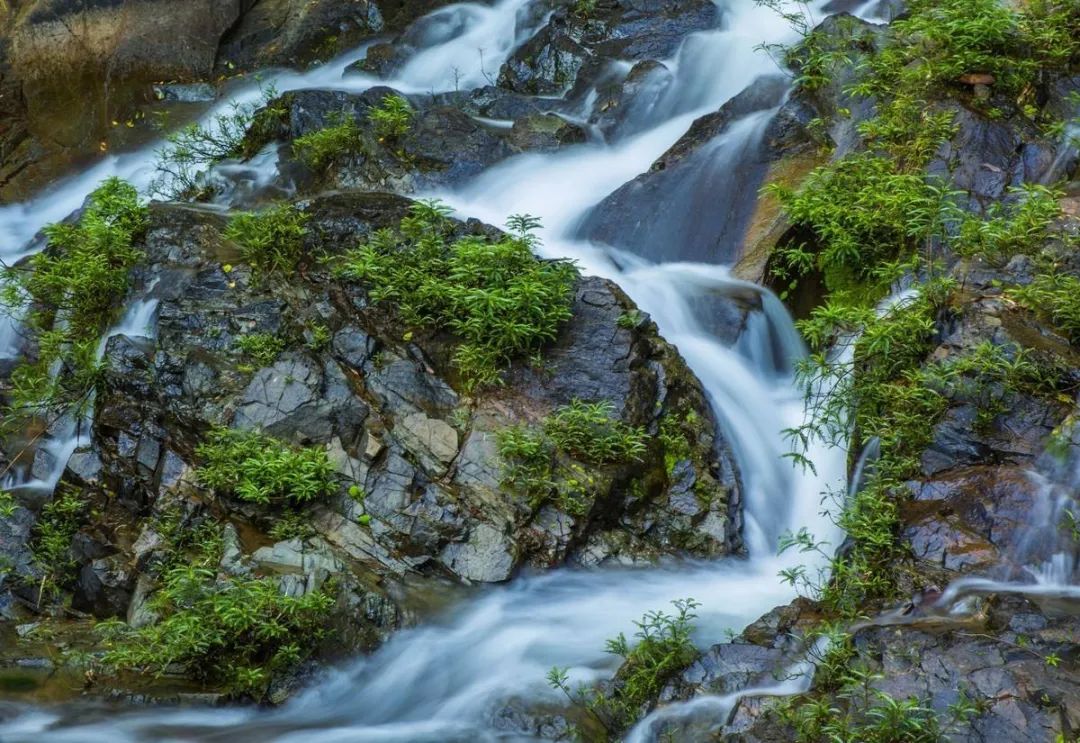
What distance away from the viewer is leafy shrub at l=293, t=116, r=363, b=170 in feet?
32.0

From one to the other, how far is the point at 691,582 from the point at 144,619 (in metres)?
3.39

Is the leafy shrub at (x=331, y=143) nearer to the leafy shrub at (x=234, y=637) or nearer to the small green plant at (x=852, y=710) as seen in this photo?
the leafy shrub at (x=234, y=637)

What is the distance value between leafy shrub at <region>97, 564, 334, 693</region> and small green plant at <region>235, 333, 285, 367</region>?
2.04 m

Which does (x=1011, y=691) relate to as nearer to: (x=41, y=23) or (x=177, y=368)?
(x=177, y=368)

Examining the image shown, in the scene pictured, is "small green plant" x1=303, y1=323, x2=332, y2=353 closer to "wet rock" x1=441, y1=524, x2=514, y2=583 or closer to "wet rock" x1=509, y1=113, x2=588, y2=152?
"wet rock" x1=441, y1=524, x2=514, y2=583

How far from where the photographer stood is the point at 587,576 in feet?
21.2

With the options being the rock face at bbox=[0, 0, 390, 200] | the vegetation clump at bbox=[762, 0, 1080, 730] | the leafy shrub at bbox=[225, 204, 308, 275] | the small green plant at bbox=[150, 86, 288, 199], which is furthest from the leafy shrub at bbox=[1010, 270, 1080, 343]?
the rock face at bbox=[0, 0, 390, 200]

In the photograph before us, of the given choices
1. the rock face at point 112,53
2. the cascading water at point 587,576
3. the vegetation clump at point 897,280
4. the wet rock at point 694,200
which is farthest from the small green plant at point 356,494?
the rock face at point 112,53

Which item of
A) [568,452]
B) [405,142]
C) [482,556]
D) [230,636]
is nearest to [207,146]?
[405,142]

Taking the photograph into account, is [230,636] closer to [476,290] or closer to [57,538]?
[57,538]

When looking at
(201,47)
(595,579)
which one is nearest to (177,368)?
(595,579)

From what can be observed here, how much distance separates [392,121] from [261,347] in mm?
3338

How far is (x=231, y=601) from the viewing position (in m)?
5.75

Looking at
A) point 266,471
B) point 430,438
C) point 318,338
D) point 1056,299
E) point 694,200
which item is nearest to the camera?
point 1056,299
